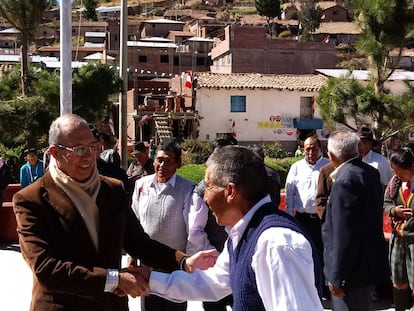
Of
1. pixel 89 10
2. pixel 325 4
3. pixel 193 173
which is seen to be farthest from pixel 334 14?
pixel 193 173

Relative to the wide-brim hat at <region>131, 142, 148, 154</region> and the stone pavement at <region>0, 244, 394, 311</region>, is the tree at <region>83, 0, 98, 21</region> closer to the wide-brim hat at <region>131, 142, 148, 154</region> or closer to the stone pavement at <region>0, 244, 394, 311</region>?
the stone pavement at <region>0, 244, 394, 311</region>

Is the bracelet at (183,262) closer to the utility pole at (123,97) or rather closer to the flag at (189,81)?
the utility pole at (123,97)

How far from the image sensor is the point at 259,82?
37469mm

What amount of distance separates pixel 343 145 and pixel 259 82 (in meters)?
33.5

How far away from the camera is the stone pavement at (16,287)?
6160mm

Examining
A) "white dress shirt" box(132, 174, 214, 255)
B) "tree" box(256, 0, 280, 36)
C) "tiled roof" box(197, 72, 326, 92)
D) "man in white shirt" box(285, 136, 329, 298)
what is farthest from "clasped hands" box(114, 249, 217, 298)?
"tree" box(256, 0, 280, 36)

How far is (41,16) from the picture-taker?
12.8 metres

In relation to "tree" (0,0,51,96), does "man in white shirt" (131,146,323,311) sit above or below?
below

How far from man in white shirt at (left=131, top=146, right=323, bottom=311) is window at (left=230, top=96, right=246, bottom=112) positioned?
3411 centimetres

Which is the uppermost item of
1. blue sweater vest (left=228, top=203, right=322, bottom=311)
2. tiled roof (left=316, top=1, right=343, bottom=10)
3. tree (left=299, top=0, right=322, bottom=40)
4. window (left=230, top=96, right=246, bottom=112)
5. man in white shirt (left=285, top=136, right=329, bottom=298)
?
tiled roof (left=316, top=1, right=343, bottom=10)

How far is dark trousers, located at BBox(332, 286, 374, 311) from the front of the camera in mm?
Answer: 4199

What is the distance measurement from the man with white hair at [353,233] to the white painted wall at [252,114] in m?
31.6

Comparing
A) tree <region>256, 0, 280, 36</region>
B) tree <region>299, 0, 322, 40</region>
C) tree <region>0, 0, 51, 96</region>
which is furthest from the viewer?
tree <region>256, 0, 280, 36</region>

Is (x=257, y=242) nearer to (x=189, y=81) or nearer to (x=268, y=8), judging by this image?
(x=189, y=81)
